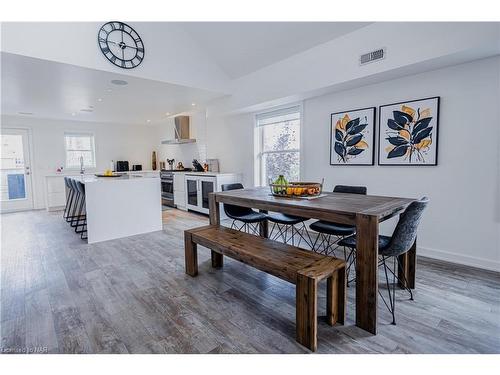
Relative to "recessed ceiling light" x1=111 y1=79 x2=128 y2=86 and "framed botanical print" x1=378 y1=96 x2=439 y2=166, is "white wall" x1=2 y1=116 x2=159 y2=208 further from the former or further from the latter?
"framed botanical print" x1=378 y1=96 x2=439 y2=166

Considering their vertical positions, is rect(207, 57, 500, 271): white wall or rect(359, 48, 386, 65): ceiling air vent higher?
rect(359, 48, 386, 65): ceiling air vent

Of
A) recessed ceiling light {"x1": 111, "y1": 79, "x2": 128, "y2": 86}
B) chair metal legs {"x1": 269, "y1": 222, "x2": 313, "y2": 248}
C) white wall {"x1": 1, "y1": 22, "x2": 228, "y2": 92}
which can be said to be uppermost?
white wall {"x1": 1, "y1": 22, "x2": 228, "y2": 92}

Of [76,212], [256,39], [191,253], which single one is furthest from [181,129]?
[191,253]

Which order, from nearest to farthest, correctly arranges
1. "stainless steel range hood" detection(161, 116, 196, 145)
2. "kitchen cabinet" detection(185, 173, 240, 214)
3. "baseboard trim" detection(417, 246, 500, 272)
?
"baseboard trim" detection(417, 246, 500, 272)
"kitchen cabinet" detection(185, 173, 240, 214)
"stainless steel range hood" detection(161, 116, 196, 145)

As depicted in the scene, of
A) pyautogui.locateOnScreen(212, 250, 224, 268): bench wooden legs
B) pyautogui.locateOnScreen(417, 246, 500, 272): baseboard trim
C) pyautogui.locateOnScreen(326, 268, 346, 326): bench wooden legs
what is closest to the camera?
pyautogui.locateOnScreen(326, 268, 346, 326): bench wooden legs

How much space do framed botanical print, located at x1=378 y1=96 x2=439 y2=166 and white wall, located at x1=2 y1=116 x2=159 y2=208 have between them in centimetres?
714

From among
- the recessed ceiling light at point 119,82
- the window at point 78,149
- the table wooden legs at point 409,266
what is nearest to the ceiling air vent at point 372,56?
the table wooden legs at point 409,266

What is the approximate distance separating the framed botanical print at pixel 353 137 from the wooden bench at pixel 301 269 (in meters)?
2.06

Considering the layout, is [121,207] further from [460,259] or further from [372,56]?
[460,259]

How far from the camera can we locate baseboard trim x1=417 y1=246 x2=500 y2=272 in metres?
2.78

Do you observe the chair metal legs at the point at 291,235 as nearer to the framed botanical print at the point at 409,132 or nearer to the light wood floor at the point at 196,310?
the light wood floor at the point at 196,310

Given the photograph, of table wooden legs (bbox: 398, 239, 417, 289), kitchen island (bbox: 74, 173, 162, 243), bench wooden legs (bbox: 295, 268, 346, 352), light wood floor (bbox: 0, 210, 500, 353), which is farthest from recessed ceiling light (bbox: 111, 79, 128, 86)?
table wooden legs (bbox: 398, 239, 417, 289)

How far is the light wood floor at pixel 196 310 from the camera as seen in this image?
1.73 meters
